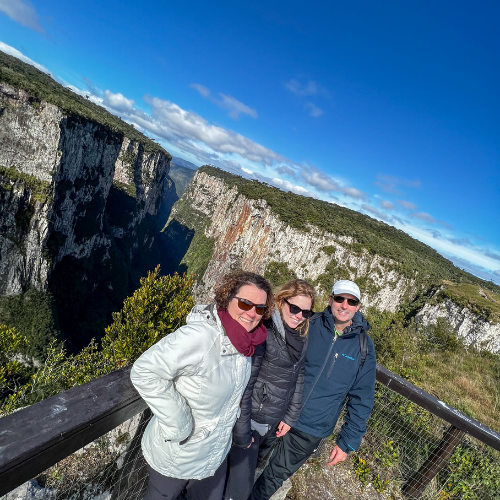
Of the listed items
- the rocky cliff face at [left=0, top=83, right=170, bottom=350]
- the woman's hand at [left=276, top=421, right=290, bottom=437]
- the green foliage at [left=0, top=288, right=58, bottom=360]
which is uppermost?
the woman's hand at [left=276, top=421, right=290, bottom=437]

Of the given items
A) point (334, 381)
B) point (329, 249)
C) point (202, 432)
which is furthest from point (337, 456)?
point (329, 249)

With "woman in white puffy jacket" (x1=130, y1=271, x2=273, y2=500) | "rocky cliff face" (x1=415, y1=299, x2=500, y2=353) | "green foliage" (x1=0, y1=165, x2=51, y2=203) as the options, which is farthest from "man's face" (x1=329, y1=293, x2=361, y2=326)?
"green foliage" (x1=0, y1=165, x2=51, y2=203)

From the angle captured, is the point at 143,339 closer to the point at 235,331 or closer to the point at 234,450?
the point at 234,450

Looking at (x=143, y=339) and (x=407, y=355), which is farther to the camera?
(x=143, y=339)

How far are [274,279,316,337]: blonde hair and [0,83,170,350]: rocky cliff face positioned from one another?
60.3 meters

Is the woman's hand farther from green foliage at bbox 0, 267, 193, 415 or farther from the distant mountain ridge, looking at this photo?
the distant mountain ridge

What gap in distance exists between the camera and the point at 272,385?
9.56 ft

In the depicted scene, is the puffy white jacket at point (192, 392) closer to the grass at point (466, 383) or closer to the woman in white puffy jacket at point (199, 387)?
the woman in white puffy jacket at point (199, 387)

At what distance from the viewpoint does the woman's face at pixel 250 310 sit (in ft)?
8.03

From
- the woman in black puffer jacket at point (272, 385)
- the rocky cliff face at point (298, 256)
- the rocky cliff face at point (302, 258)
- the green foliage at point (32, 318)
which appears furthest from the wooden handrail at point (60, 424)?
the green foliage at point (32, 318)

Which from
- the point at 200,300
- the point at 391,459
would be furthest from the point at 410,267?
the point at 391,459

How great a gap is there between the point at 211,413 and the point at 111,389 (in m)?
0.83

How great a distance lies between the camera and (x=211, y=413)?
2232 millimetres

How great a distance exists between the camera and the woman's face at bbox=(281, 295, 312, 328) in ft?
10.1
